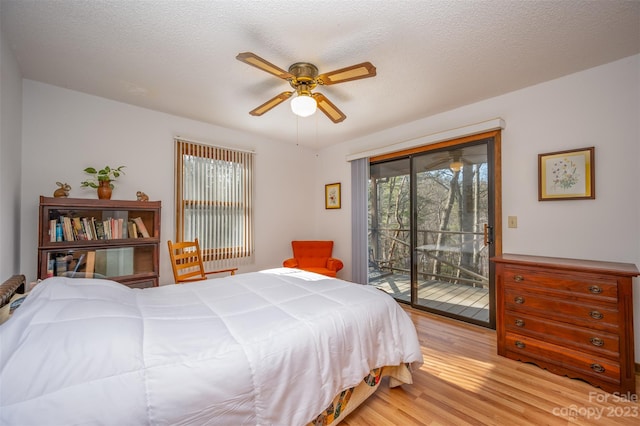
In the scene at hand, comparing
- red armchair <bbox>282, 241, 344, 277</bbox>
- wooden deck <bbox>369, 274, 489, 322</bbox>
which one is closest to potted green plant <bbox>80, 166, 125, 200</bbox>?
red armchair <bbox>282, 241, 344, 277</bbox>

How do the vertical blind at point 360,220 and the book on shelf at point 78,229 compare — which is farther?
the vertical blind at point 360,220

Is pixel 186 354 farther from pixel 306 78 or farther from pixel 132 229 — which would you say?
pixel 132 229

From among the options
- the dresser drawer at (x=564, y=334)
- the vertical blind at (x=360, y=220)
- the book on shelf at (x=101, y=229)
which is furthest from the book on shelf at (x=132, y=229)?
the dresser drawer at (x=564, y=334)

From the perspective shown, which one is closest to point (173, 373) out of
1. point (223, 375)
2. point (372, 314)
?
point (223, 375)

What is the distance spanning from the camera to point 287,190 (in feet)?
15.0

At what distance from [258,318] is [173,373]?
0.48 metres

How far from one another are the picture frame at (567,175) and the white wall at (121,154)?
3401mm

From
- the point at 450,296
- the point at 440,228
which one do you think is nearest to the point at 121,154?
the point at 440,228

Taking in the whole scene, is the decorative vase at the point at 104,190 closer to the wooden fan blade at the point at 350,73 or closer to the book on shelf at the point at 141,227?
the book on shelf at the point at 141,227

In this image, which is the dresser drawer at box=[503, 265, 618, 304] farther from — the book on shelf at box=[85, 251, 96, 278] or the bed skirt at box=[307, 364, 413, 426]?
the book on shelf at box=[85, 251, 96, 278]

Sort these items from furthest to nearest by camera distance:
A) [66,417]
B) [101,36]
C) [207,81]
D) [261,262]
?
[261,262]
[207,81]
[101,36]
[66,417]

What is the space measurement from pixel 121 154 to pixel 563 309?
14.7ft

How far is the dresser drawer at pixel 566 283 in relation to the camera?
1.93 metres

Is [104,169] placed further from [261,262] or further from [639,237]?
[639,237]
